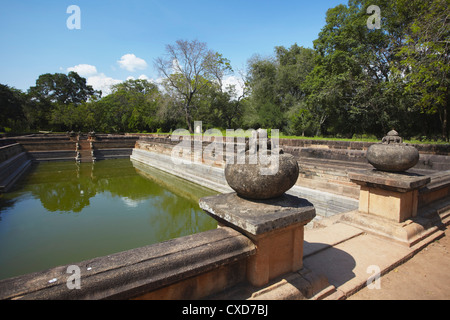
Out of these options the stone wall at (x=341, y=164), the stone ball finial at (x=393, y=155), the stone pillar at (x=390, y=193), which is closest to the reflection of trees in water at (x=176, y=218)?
the stone wall at (x=341, y=164)

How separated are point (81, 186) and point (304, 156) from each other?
9.72m

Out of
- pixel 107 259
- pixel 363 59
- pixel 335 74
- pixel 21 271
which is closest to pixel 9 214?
pixel 21 271

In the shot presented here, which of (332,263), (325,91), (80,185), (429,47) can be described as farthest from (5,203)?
(325,91)

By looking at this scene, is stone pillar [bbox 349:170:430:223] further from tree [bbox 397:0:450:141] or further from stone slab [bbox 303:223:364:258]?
tree [bbox 397:0:450:141]

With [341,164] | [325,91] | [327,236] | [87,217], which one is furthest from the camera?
[325,91]

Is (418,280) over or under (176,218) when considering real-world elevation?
over

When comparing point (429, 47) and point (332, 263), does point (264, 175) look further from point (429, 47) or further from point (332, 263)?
point (429, 47)

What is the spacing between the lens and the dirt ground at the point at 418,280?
2.24 meters

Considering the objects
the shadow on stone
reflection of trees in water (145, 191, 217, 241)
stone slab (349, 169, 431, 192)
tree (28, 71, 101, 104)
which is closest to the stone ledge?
the shadow on stone

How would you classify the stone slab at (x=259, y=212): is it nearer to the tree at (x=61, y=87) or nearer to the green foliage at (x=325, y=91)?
the green foliage at (x=325, y=91)

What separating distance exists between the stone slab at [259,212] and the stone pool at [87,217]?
155 inches

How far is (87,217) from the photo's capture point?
7.08 meters

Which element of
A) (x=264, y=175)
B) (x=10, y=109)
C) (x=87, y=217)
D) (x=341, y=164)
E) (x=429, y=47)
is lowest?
(x=87, y=217)

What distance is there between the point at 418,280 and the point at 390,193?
1.21 m
